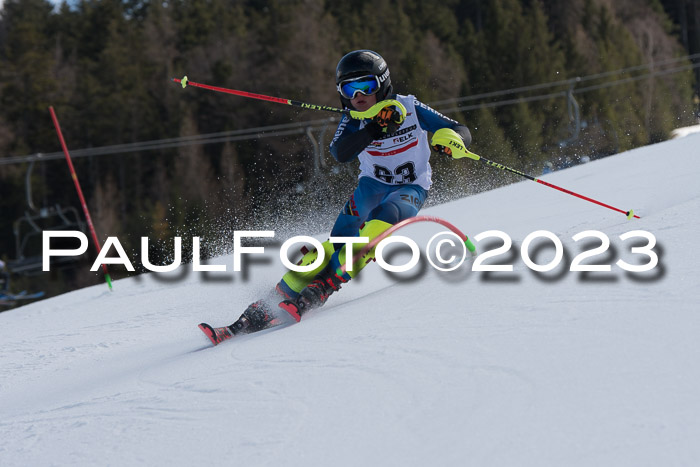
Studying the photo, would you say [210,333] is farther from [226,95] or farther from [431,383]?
[226,95]

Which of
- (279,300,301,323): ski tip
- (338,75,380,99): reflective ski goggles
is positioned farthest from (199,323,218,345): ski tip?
(338,75,380,99): reflective ski goggles

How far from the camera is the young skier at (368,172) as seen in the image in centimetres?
409

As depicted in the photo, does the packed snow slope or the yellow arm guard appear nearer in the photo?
the packed snow slope

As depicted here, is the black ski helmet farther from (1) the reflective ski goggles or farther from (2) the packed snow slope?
(2) the packed snow slope

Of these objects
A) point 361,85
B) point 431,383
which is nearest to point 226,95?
point 361,85

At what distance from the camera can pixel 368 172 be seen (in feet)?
15.2

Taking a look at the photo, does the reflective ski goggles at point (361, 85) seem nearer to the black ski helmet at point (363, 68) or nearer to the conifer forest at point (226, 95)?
the black ski helmet at point (363, 68)

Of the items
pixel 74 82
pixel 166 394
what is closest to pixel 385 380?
pixel 166 394

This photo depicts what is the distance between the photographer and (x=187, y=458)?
2281 mm

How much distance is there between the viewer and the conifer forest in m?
31.3

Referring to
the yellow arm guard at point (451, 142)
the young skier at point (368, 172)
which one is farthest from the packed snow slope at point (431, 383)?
the yellow arm guard at point (451, 142)

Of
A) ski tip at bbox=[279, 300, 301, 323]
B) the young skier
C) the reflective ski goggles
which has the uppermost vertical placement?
the reflective ski goggles

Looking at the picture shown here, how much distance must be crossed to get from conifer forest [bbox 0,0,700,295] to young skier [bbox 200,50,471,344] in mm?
22886

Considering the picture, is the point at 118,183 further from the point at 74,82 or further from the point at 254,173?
the point at 254,173
